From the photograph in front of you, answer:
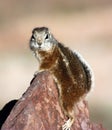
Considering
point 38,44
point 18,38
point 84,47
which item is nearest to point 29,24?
point 18,38

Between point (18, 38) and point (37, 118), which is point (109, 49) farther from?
point (37, 118)

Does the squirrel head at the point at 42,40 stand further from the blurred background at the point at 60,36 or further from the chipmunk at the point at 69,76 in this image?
the blurred background at the point at 60,36

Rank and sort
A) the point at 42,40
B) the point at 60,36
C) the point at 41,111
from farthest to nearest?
the point at 60,36 < the point at 42,40 < the point at 41,111

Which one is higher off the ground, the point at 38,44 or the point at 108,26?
the point at 38,44

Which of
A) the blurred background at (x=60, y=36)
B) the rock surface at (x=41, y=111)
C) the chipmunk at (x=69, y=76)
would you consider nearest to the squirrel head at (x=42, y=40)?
the chipmunk at (x=69, y=76)

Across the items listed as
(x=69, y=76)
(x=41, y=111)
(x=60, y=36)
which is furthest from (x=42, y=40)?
(x=60, y=36)

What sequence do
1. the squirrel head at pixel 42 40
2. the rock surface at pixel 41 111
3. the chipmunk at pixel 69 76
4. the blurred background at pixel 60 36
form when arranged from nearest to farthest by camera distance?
the rock surface at pixel 41 111
the chipmunk at pixel 69 76
the squirrel head at pixel 42 40
the blurred background at pixel 60 36

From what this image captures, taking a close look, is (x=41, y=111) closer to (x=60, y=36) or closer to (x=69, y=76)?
(x=69, y=76)
